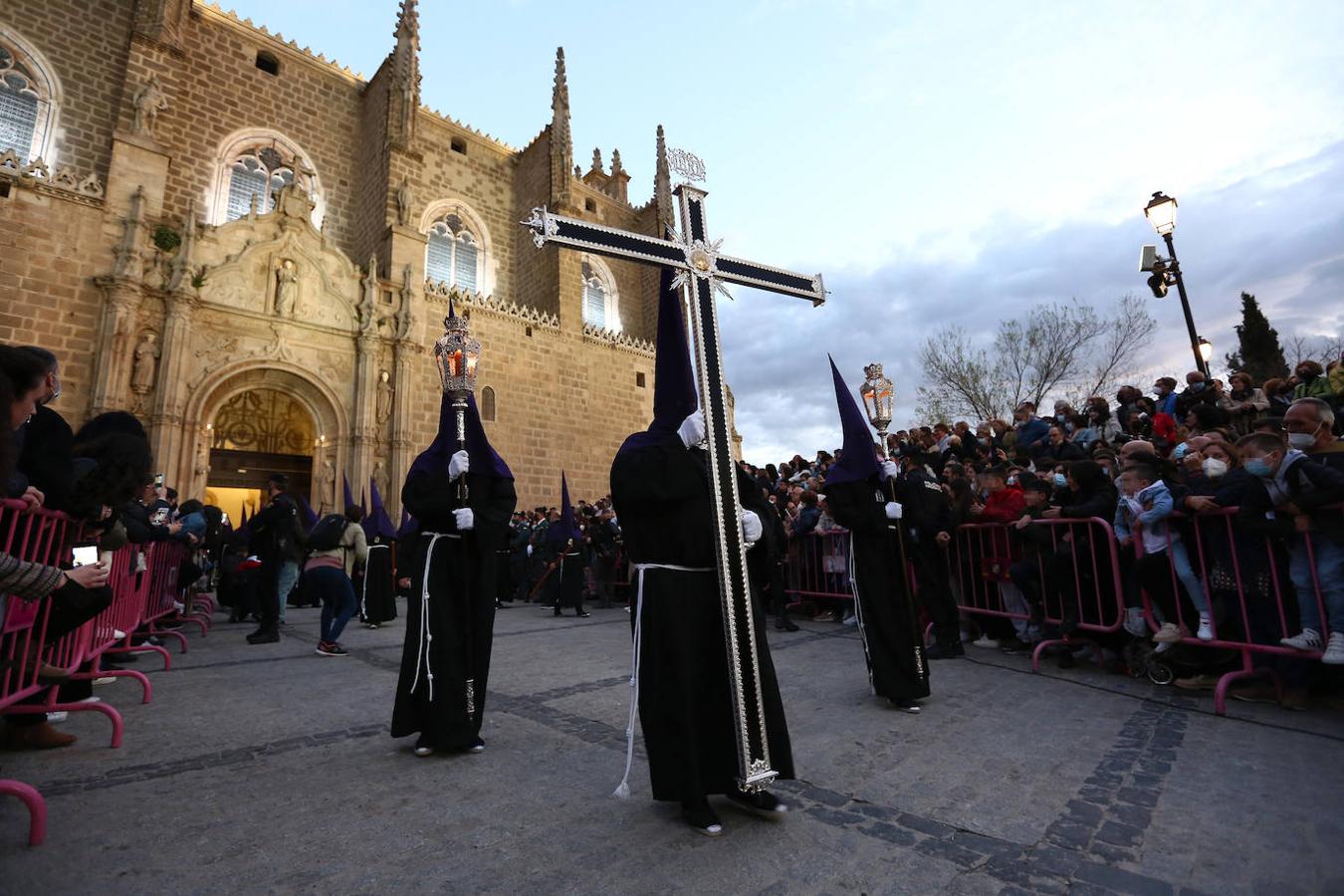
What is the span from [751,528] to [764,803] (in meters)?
1.16

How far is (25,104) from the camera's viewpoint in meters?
15.6

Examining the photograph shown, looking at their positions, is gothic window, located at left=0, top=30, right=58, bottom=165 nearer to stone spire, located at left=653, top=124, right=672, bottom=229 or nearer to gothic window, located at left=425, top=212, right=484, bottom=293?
gothic window, located at left=425, top=212, right=484, bottom=293

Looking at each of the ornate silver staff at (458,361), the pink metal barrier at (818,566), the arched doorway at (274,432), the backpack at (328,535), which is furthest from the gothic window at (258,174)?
the pink metal barrier at (818,566)

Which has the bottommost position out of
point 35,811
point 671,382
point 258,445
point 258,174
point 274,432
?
point 35,811

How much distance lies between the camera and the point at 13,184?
1343cm

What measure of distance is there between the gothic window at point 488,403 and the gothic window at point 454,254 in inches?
195

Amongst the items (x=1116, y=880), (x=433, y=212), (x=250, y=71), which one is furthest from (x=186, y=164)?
(x=1116, y=880)

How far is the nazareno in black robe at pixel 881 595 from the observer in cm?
433

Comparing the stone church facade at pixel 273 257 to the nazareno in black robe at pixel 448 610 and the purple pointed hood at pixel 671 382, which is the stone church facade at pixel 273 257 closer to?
the nazareno in black robe at pixel 448 610

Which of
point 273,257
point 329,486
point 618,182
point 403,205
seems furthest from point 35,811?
point 618,182

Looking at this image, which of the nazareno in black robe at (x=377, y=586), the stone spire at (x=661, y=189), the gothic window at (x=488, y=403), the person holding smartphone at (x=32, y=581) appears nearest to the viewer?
the person holding smartphone at (x=32, y=581)

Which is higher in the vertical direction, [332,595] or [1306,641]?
[332,595]

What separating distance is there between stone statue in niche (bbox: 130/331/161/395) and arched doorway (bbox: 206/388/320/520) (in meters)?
1.71

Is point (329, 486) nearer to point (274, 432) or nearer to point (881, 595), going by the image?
point (274, 432)
